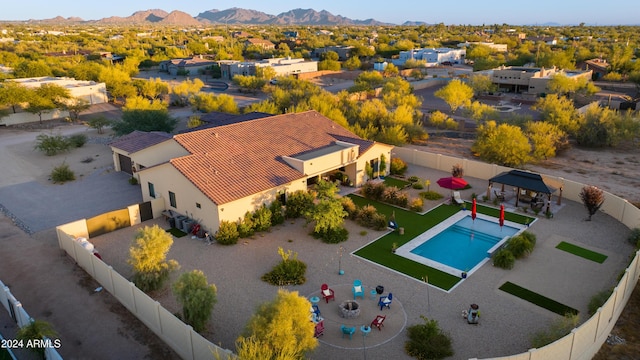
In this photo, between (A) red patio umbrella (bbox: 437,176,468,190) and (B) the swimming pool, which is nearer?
(B) the swimming pool

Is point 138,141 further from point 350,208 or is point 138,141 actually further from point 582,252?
point 582,252

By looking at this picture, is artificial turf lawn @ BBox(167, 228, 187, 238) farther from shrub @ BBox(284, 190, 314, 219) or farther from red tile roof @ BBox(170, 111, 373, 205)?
shrub @ BBox(284, 190, 314, 219)

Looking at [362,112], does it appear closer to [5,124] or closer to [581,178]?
[581,178]

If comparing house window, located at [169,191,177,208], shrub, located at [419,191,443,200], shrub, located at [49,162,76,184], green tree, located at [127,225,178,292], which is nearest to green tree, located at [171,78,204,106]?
shrub, located at [49,162,76,184]

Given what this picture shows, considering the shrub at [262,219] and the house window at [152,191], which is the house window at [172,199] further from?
the shrub at [262,219]

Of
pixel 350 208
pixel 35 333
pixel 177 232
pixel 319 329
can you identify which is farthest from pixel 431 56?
pixel 35 333

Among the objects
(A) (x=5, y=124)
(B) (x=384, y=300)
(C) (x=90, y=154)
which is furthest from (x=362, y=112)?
(A) (x=5, y=124)
